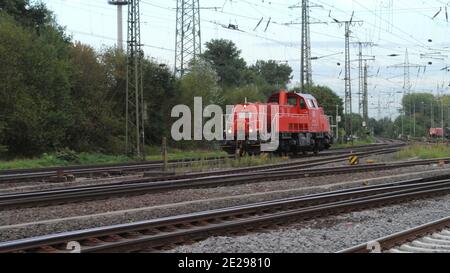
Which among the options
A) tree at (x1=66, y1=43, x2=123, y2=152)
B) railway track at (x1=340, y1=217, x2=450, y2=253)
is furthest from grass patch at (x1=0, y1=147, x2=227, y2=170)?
railway track at (x1=340, y1=217, x2=450, y2=253)

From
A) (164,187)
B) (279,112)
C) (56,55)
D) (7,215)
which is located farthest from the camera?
(56,55)

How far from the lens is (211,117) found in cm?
4444

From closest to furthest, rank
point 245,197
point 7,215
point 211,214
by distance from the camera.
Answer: point 211,214 → point 7,215 → point 245,197

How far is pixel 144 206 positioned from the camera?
12.7 meters

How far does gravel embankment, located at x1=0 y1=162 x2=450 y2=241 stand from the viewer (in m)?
10.3

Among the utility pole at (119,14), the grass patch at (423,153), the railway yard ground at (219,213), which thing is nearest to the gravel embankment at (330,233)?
the railway yard ground at (219,213)

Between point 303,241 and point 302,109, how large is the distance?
80.4 feet

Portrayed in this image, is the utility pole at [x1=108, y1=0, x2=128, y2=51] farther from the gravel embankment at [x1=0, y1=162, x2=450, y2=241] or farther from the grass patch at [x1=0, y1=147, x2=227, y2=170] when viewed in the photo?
the gravel embankment at [x1=0, y1=162, x2=450, y2=241]

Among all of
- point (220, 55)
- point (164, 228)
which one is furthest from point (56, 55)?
point (220, 55)

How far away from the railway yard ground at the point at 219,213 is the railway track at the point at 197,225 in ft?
0.06

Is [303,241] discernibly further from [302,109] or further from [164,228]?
[302,109]

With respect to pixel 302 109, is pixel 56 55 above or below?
above

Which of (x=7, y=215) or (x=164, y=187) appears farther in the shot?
(x=164, y=187)

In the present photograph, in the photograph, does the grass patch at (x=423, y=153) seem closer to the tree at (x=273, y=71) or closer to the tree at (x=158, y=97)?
the tree at (x=158, y=97)
